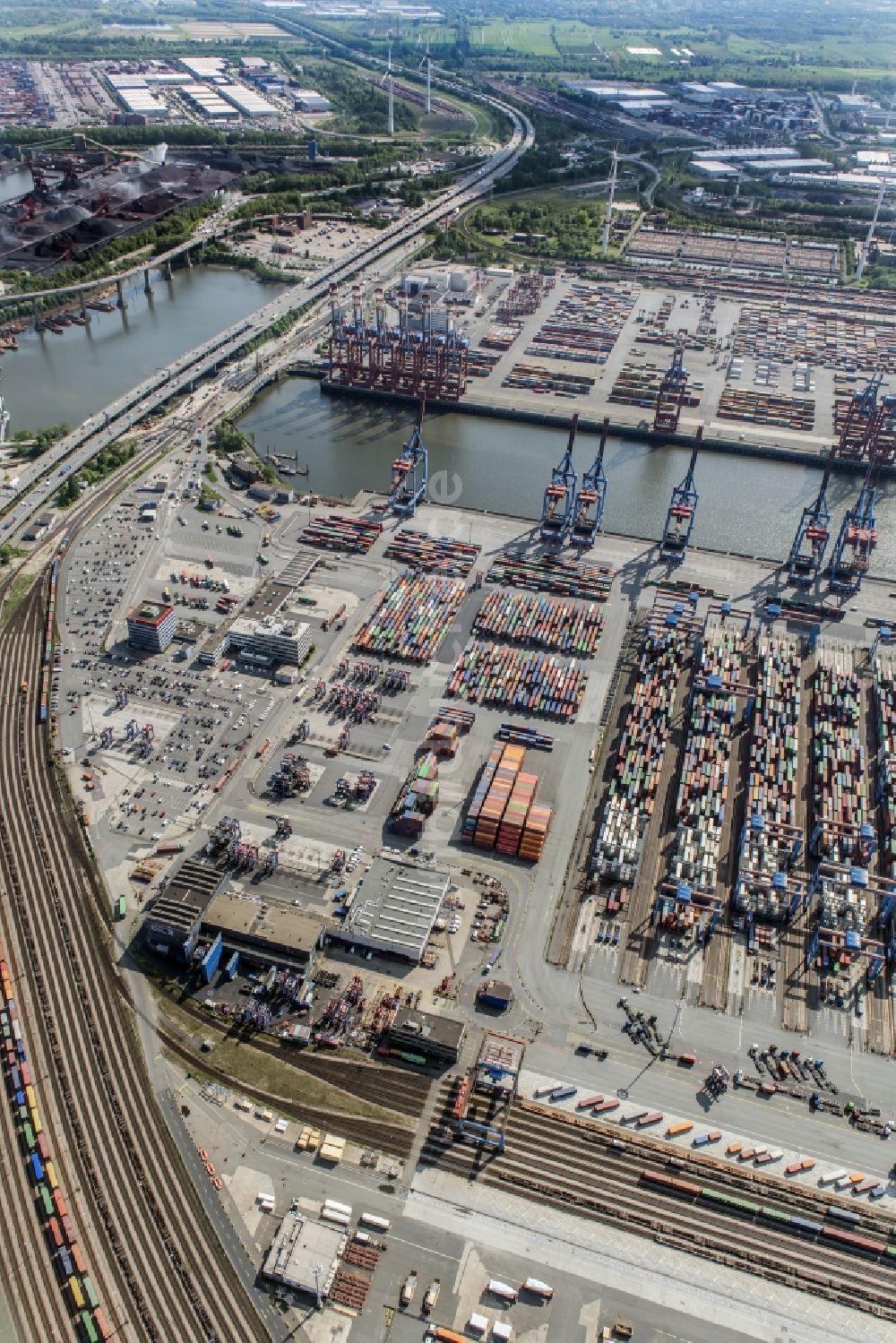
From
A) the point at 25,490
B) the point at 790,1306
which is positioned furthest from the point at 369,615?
the point at 790,1306

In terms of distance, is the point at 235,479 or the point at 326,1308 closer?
the point at 326,1308

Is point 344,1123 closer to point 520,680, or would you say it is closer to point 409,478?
point 520,680

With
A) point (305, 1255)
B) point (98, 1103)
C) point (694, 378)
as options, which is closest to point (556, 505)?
point (694, 378)

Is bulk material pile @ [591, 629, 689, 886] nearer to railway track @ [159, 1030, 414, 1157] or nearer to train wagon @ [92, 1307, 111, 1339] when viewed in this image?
railway track @ [159, 1030, 414, 1157]

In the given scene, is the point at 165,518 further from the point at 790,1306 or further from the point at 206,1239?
the point at 790,1306

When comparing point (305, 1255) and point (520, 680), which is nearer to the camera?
point (305, 1255)

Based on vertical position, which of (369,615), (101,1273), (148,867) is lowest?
(101,1273)

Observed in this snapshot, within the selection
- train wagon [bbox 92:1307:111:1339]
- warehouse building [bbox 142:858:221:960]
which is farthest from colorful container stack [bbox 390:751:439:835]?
train wagon [bbox 92:1307:111:1339]
